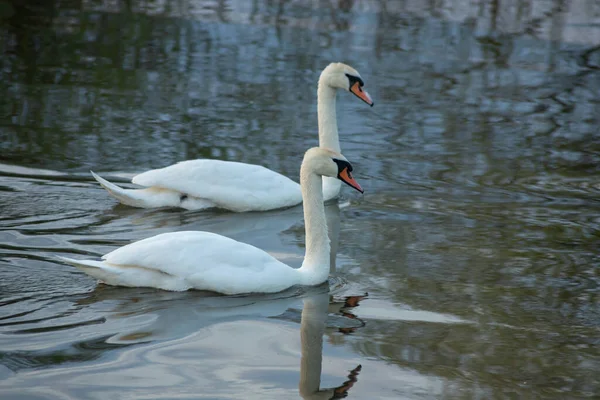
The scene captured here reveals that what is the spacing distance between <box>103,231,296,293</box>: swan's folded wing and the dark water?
0.12 m

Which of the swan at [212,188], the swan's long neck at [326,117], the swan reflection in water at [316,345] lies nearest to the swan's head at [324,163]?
the swan reflection in water at [316,345]

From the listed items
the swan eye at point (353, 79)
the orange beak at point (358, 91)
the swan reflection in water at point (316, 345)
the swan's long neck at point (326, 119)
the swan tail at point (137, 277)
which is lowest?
the swan reflection in water at point (316, 345)

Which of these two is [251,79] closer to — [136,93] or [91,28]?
[136,93]

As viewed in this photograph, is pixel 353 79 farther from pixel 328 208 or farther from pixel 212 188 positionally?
pixel 212 188

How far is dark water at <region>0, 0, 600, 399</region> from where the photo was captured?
5.50 m

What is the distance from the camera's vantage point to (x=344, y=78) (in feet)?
30.4

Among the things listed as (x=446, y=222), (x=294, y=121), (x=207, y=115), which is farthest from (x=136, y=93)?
(x=446, y=222)

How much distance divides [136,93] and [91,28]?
4718 mm

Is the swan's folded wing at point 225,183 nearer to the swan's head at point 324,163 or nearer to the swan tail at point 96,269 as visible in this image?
the swan's head at point 324,163

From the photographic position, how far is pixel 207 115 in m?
12.0

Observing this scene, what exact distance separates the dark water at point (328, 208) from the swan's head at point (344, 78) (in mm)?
951

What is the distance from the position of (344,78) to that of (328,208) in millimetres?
1246

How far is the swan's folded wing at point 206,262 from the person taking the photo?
6352 mm

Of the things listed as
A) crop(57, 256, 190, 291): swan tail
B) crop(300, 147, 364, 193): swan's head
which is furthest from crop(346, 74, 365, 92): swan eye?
crop(57, 256, 190, 291): swan tail
